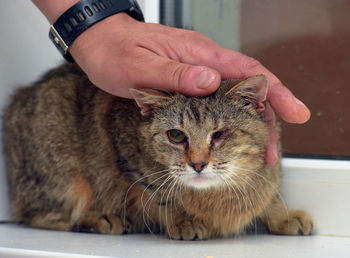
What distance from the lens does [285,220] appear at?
5.65 ft

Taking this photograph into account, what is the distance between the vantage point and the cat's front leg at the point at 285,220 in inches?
66.8

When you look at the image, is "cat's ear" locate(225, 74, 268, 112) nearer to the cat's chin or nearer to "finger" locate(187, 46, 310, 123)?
"finger" locate(187, 46, 310, 123)

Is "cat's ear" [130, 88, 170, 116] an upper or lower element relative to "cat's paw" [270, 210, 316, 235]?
upper

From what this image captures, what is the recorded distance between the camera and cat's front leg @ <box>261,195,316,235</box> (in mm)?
1697

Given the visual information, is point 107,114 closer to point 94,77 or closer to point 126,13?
point 94,77

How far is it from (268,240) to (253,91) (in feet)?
1.66

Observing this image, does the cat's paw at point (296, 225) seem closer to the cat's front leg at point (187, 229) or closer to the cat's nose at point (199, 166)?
the cat's front leg at point (187, 229)

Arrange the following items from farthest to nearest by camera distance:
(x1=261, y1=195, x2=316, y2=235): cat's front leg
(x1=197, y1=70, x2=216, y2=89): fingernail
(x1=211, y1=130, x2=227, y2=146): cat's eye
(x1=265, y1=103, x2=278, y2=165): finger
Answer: (x1=261, y1=195, x2=316, y2=235): cat's front leg → (x1=265, y1=103, x2=278, y2=165): finger → (x1=211, y1=130, x2=227, y2=146): cat's eye → (x1=197, y1=70, x2=216, y2=89): fingernail

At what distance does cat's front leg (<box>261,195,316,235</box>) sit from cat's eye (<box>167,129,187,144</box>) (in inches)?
16.4

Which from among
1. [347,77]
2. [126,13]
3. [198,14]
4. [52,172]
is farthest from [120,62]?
[347,77]

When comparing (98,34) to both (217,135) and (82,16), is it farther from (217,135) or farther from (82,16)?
(217,135)

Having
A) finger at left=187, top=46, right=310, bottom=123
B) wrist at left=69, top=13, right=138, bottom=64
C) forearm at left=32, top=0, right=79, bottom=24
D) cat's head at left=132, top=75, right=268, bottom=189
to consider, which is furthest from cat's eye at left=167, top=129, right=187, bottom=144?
forearm at left=32, top=0, right=79, bottom=24

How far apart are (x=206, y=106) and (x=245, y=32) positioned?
58 centimetres

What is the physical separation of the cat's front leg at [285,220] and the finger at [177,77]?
1.72ft
